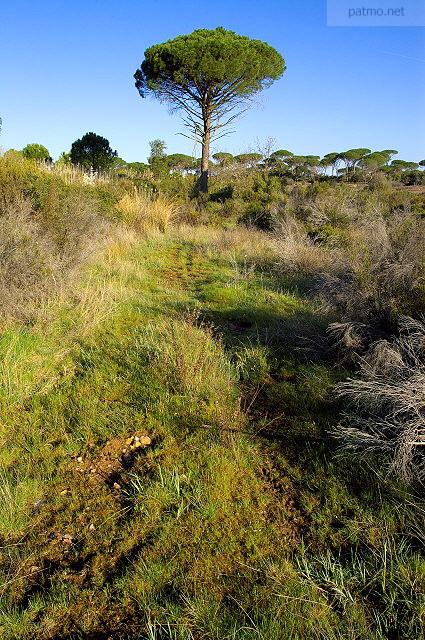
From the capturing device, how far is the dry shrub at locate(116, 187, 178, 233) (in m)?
10.4

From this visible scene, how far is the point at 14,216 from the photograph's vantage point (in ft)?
15.1

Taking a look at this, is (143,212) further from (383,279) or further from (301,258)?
(383,279)

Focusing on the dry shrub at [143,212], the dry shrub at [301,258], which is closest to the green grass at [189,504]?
the dry shrub at [301,258]

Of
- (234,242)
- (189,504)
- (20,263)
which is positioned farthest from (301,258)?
(189,504)

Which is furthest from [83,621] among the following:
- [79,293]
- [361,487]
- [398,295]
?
[79,293]

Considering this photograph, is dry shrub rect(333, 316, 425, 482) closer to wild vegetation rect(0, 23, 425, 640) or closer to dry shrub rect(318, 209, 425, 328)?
wild vegetation rect(0, 23, 425, 640)

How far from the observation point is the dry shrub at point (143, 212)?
410 inches

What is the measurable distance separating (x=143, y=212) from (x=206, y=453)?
9660mm

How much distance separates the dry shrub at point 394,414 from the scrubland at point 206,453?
19 mm

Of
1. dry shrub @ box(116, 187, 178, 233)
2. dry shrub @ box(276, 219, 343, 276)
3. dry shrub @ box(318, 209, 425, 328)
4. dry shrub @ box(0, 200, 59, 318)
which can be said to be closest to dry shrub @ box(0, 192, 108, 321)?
dry shrub @ box(0, 200, 59, 318)

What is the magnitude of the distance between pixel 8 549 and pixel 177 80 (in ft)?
68.7

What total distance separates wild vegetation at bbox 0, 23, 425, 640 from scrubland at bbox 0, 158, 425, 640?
1 centimetres

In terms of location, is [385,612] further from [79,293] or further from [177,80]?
[177,80]

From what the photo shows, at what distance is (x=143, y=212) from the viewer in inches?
436
